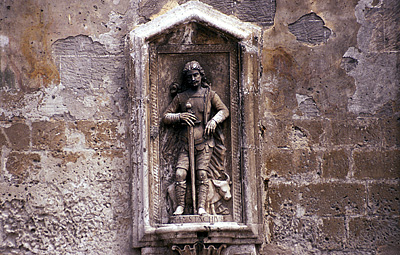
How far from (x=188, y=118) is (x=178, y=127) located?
18cm

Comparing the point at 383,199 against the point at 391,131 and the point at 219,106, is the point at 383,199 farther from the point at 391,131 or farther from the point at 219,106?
the point at 219,106

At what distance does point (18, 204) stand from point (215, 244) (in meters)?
1.68

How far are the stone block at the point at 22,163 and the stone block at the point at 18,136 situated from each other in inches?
2.4

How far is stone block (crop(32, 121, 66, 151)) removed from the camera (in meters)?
5.54

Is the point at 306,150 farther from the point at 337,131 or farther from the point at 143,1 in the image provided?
the point at 143,1

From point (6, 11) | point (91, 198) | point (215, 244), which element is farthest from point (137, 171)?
point (6, 11)

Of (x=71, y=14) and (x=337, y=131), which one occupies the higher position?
(x=71, y=14)

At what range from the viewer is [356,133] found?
221 inches

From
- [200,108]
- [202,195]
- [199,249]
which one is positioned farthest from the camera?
[200,108]

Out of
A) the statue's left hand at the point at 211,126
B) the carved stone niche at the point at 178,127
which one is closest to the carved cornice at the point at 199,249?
the carved stone niche at the point at 178,127

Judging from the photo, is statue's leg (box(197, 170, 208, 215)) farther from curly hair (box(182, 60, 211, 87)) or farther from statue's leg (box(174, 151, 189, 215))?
curly hair (box(182, 60, 211, 87))

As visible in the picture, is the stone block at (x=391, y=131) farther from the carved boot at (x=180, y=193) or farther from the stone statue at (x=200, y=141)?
the carved boot at (x=180, y=193)

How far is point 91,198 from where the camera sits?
216 inches

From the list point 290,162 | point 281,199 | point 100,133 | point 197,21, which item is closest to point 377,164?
point 290,162
